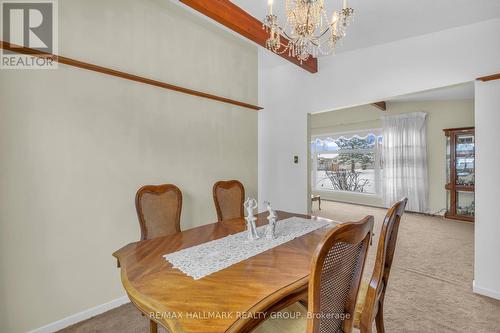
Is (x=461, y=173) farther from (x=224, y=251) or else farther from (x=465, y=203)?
(x=224, y=251)

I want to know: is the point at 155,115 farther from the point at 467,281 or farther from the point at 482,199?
the point at 467,281

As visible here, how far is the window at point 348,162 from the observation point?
6617 mm

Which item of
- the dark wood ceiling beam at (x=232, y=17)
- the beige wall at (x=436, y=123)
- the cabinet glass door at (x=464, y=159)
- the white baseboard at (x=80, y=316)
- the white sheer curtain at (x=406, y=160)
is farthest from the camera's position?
the white sheer curtain at (x=406, y=160)

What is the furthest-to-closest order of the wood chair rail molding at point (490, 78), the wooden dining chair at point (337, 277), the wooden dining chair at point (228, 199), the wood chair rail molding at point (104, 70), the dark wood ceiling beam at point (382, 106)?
1. the dark wood ceiling beam at point (382, 106)
2. the wooden dining chair at point (228, 199)
3. the wood chair rail molding at point (490, 78)
4. the wood chair rail molding at point (104, 70)
5. the wooden dining chair at point (337, 277)

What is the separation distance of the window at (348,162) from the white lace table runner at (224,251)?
5514 mm

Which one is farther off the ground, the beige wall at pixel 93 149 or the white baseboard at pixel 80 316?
the beige wall at pixel 93 149

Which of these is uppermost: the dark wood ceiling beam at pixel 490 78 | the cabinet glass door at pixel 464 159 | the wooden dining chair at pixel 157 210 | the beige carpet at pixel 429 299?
the dark wood ceiling beam at pixel 490 78

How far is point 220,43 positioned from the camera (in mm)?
3062

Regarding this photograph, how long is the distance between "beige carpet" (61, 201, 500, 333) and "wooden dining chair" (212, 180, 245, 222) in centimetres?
109

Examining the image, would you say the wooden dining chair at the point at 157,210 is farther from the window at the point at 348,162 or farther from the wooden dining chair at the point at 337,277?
the window at the point at 348,162

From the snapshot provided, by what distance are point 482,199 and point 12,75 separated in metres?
3.91

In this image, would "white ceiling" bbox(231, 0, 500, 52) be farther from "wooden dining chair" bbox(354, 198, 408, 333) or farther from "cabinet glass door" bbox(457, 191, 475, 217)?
"cabinet glass door" bbox(457, 191, 475, 217)

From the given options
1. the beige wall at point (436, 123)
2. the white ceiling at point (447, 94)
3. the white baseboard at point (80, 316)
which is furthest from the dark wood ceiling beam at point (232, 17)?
the beige wall at point (436, 123)

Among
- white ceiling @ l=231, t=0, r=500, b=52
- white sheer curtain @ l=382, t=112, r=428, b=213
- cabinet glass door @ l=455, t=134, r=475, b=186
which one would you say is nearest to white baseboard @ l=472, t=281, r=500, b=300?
white ceiling @ l=231, t=0, r=500, b=52
